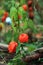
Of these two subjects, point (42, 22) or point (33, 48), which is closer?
point (33, 48)

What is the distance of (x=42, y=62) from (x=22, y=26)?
58 centimetres

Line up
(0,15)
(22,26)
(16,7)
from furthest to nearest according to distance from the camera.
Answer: (0,15), (22,26), (16,7)

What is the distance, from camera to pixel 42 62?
5.64 feet

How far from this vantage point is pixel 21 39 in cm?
192

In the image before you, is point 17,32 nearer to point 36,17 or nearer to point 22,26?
point 22,26

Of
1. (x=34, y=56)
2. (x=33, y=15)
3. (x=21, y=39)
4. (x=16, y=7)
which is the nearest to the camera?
(x=34, y=56)

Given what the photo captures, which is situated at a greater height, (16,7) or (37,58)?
(16,7)

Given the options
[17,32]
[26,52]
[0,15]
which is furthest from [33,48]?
Answer: [0,15]

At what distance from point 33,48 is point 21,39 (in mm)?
180

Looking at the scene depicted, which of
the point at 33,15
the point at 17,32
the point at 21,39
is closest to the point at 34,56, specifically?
the point at 21,39

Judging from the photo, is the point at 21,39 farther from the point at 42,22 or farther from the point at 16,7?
the point at 42,22

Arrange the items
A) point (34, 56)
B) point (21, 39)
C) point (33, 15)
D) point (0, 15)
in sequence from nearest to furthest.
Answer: point (34, 56), point (21, 39), point (0, 15), point (33, 15)

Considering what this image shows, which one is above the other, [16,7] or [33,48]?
[16,7]

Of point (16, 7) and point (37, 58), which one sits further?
point (16, 7)
